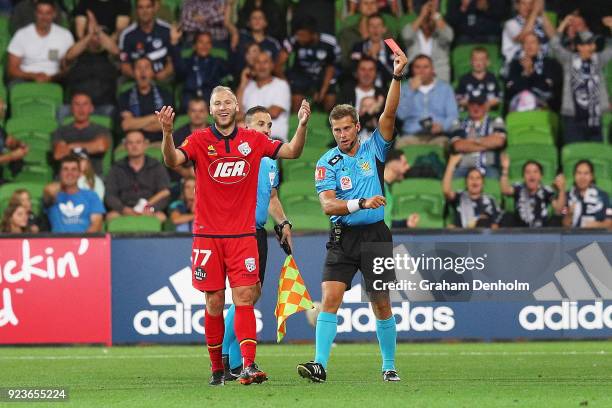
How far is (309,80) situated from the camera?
63.7ft

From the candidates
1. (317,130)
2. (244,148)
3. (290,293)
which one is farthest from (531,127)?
(244,148)

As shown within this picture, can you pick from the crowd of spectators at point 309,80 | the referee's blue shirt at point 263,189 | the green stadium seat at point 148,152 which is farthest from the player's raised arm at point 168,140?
the green stadium seat at point 148,152

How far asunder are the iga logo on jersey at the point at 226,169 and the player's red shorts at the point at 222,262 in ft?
1.44

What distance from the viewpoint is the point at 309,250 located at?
600 inches

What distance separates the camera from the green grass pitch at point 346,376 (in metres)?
9.03

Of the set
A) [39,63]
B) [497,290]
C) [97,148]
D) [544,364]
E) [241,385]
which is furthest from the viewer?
[39,63]

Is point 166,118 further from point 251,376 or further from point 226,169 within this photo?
point 251,376

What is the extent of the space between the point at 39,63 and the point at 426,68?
5627mm

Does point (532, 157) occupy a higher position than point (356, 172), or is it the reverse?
point (356, 172)

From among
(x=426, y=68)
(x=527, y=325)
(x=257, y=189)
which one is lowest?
(x=527, y=325)

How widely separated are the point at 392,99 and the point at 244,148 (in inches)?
45.8

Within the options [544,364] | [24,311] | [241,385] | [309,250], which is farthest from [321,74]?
[241,385]

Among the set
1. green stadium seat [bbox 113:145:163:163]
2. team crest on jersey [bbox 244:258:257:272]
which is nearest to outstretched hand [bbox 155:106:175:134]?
team crest on jersey [bbox 244:258:257:272]

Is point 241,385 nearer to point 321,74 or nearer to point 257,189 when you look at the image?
point 257,189
